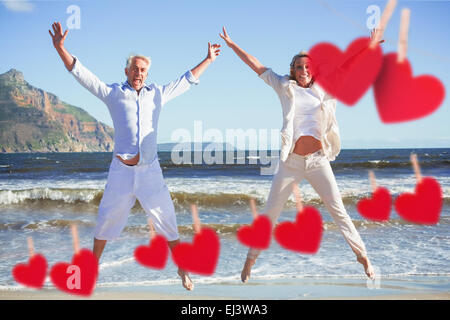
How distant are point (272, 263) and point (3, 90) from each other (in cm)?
4709

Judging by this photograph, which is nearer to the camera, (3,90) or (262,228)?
(262,228)

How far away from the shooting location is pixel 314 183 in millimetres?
3873

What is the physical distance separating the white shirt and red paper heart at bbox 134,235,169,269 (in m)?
0.81

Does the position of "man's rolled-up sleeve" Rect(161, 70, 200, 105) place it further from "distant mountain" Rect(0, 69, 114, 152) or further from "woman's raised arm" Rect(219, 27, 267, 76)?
"distant mountain" Rect(0, 69, 114, 152)

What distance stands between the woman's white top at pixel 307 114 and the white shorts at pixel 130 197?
1.30 metres

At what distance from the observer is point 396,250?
6.26 metres

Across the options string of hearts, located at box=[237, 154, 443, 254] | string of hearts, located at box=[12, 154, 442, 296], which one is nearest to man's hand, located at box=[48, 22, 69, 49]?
string of hearts, located at box=[12, 154, 442, 296]

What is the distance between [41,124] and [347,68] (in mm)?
52293

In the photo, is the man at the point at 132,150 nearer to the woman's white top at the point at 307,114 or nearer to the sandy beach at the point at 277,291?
the sandy beach at the point at 277,291

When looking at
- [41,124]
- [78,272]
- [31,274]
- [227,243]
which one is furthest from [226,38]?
[41,124]

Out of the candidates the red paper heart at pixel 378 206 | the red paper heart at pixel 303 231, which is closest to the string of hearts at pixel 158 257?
the red paper heart at pixel 303 231

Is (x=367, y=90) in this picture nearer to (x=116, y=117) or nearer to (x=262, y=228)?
(x=262, y=228)

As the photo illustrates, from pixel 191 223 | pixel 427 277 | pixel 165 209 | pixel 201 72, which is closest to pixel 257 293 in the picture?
pixel 165 209

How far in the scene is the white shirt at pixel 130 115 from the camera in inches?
147
